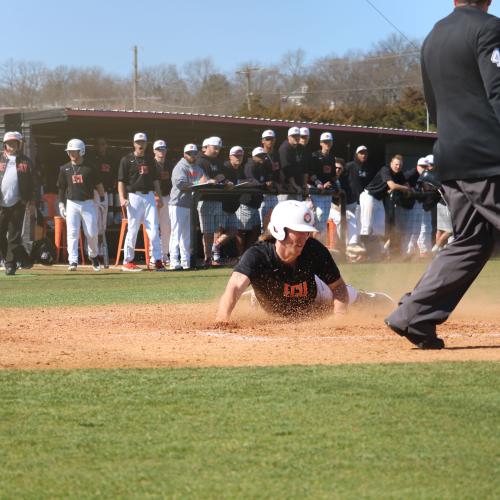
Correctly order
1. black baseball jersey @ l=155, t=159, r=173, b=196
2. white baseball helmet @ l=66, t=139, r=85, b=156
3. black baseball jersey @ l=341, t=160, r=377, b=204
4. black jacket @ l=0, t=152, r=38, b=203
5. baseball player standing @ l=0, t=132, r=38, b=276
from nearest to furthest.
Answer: baseball player standing @ l=0, t=132, r=38, b=276 → black jacket @ l=0, t=152, r=38, b=203 → white baseball helmet @ l=66, t=139, r=85, b=156 → black baseball jersey @ l=155, t=159, r=173, b=196 → black baseball jersey @ l=341, t=160, r=377, b=204

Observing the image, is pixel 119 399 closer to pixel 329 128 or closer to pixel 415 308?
pixel 415 308

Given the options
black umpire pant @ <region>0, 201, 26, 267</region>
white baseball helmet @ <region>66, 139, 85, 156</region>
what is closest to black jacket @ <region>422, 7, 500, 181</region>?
black umpire pant @ <region>0, 201, 26, 267</region>

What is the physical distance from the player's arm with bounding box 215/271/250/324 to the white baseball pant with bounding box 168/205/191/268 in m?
9.85

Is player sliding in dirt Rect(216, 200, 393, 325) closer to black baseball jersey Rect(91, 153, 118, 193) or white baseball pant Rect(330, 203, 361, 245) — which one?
white baseball pant Rect(330, 203, 361, 245)

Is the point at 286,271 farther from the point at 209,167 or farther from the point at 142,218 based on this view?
the point at 209,167

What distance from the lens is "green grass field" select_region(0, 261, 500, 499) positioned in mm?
3766

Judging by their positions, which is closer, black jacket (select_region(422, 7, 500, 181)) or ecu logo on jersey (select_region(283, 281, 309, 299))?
black jacket (select_region(422, 7, 500, 181))

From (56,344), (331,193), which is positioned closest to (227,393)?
(56,344)

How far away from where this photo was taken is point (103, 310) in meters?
10.9

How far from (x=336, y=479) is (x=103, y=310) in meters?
7.36

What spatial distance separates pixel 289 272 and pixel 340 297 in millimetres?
575

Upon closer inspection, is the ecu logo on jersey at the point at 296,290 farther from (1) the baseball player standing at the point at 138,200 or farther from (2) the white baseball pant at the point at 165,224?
(2) the white baseball pant at the point at 165,224

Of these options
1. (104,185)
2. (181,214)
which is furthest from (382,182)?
(104,185)

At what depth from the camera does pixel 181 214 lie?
18547 millimetres
